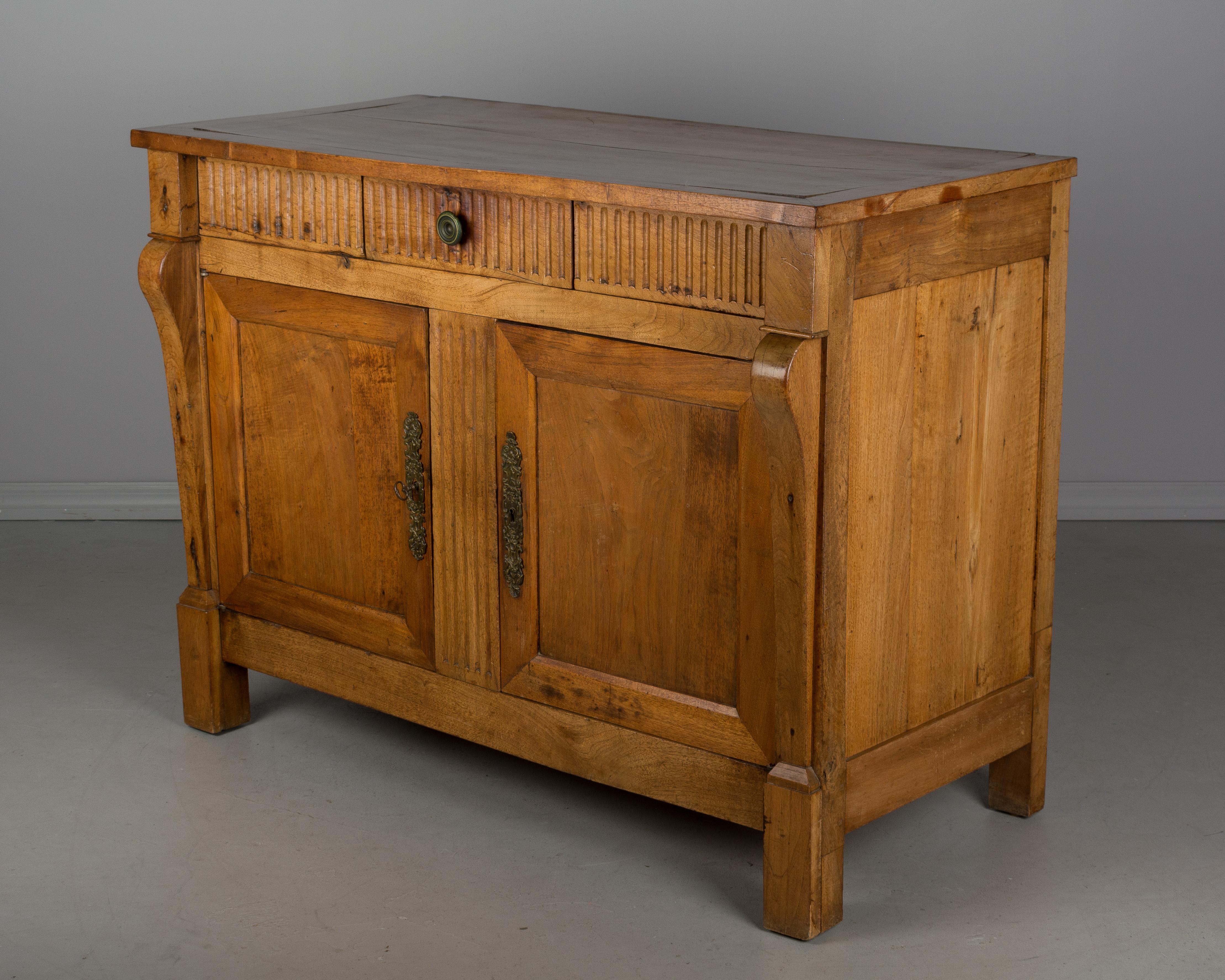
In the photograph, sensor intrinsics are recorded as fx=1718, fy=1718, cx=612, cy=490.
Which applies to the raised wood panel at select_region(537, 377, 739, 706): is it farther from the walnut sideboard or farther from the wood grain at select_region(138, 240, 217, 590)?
the wood grain at select_region(138, 240, 217, 590)

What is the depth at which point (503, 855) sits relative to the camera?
279 cm

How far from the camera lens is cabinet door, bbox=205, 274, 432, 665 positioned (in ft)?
9.53

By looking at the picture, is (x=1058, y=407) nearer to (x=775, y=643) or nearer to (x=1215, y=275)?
(x=775, y=643)

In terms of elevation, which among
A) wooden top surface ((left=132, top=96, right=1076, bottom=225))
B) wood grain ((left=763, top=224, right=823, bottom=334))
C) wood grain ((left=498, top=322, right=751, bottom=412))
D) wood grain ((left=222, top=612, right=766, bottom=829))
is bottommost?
wood grain ((left=222, top=612, right=766, bottom=829))

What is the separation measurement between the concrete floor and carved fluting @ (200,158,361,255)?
3.11ft

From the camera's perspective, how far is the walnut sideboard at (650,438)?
7.92 feet

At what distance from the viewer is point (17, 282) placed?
454 cm

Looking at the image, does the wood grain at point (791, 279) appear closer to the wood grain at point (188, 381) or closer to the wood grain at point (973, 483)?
the wood grain at point (973, 483)

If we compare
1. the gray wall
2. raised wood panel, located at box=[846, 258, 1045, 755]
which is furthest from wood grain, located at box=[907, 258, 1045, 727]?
the gray wall

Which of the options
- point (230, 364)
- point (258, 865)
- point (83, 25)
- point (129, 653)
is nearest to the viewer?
point (258, 865)

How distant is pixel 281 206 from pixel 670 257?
841 millimetres

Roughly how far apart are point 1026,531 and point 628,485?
67 centimetres

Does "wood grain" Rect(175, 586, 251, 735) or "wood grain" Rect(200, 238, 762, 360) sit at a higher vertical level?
"wood grain" Rect(200, 238, 762, 360)

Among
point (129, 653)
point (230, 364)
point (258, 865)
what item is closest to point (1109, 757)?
point (258, 865)
